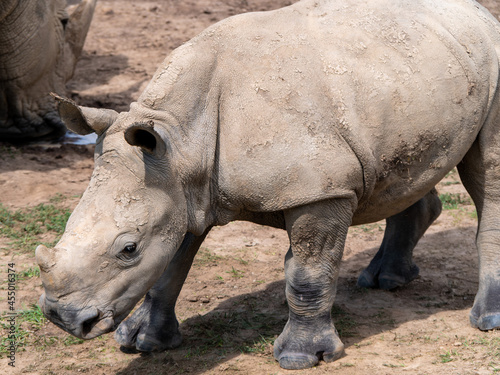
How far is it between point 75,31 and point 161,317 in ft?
19.4

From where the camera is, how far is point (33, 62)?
8602 mm

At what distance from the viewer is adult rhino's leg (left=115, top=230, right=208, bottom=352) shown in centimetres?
463

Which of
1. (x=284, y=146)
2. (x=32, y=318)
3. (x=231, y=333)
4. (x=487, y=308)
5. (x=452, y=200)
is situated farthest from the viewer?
(x=452, y=200)

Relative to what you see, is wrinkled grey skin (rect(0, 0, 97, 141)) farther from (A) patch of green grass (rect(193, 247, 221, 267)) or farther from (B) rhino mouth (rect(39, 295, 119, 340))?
(B) rhino mouth (rect(39, 295, 119, 340))

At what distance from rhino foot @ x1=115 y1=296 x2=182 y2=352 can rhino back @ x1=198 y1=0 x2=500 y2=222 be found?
40.1 inches

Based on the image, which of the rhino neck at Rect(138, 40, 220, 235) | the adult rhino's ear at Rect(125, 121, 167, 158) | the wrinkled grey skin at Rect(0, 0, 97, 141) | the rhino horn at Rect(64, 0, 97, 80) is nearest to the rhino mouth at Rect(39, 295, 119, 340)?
the rhino neck at Rect(138, 40, 220, 235)

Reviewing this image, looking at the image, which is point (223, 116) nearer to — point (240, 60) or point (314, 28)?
point (240, 60)

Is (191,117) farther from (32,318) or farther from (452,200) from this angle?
(452,200)

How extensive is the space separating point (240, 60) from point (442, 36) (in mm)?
1224

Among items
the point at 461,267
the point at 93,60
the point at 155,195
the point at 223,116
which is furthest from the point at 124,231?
the point at 93,60

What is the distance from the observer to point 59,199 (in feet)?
23.4

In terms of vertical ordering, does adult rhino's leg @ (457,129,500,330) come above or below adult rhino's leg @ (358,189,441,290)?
above

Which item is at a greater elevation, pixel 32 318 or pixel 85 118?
pixel 85 118

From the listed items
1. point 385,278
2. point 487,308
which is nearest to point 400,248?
point 385,278
